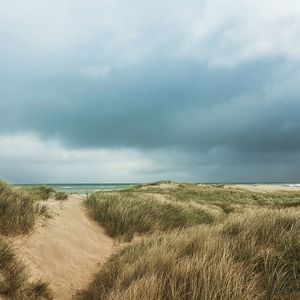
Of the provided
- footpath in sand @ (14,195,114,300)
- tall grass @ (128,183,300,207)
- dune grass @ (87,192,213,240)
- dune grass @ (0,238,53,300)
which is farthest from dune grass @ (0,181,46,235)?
tall grass @ (128,183,300,207)

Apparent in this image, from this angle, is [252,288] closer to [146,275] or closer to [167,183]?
[146,275]

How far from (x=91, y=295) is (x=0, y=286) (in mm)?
1520

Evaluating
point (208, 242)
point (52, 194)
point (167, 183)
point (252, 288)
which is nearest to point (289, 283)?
point (252, 288)

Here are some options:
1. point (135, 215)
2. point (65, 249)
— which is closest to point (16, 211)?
point (65, 249)

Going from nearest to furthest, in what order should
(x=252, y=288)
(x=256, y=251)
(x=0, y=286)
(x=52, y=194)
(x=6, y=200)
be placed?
(x=252, y=288) → (x=0, y=286) → (x=256, y=251) → (x=6, y=200) → (x=52, y=194)

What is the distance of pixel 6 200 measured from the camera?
948 cm

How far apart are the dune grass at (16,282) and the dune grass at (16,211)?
1514 mm

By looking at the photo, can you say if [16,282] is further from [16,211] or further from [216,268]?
[216,268]

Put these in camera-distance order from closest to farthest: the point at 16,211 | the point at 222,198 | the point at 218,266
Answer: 1. the point at 218,266
2. the point at 16,211
3. the point at 222,198

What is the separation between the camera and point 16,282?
648 cm

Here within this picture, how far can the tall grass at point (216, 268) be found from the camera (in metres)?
5.37

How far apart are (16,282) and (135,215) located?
18.9 ft

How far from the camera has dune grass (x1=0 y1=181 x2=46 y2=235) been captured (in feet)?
28.7

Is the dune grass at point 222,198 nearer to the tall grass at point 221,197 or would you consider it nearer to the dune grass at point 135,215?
the tall grass at point 221,197
